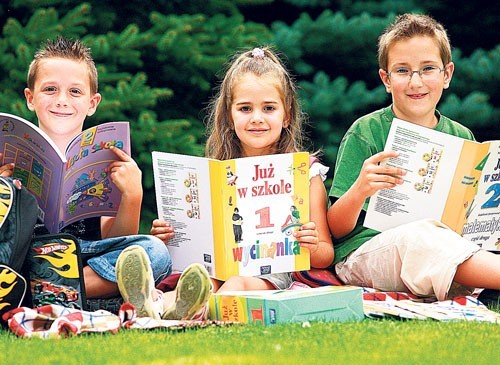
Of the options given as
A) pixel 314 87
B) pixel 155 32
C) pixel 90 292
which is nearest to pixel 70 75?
pixel 90 292

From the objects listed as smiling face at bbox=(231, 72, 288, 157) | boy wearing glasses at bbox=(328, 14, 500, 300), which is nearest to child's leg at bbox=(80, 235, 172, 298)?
smiling face at bbox=(231, 72, 288, 157)

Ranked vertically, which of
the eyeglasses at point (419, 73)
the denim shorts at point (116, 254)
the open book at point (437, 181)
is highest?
the eyeglasses at point (419, 73)

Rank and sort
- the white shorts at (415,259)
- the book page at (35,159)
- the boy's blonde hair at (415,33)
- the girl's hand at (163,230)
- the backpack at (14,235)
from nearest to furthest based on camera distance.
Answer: the backpack at (14,235)
the book page at (35,159)
the white shorts at (415,259)
the girl's hand at (163,230)
the boy's blonde hair at (415,33)

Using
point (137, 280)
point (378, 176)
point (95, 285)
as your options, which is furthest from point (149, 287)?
point (378, 176)

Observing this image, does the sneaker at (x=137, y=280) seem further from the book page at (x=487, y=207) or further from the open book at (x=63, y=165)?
the book page at (x=487, y=207)

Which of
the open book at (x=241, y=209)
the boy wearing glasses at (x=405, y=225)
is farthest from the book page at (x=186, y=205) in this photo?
the boy wearing glasses at (x=405, y=225)

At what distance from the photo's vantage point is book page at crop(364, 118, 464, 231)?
3.31 m

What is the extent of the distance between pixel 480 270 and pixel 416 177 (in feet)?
1.34

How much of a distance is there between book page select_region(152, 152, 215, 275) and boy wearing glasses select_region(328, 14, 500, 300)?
20.5 inches

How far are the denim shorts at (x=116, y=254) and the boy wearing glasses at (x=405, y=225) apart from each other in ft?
2.20

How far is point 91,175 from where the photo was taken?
10.8 ft

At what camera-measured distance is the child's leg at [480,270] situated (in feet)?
10.4

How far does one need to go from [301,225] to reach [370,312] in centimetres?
47

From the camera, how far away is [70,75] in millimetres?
3611
